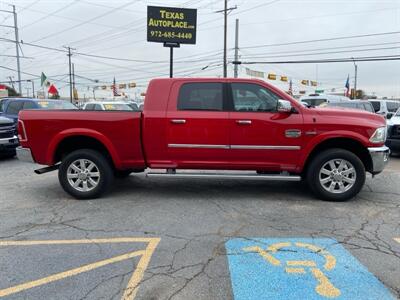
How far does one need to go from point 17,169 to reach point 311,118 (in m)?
7.32

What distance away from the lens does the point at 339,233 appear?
462 centimetres

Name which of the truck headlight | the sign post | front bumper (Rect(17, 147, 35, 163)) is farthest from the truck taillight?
the sign post

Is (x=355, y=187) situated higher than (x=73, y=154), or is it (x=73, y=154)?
(x=73, y=154)

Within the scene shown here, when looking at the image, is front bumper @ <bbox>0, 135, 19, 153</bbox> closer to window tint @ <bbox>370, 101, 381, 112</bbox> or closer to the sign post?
the sign post

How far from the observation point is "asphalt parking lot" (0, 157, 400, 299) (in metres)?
3.29

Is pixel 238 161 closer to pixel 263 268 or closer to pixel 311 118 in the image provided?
pixel 311 118

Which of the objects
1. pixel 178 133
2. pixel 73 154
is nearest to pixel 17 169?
pixel 73 154

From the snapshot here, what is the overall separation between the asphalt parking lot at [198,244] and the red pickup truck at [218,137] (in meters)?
0.45

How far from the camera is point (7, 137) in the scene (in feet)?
34.0

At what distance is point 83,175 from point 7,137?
5.49 m

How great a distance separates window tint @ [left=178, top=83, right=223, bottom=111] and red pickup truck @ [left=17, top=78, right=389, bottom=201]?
0.05 feet

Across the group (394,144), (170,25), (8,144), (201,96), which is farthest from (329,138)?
(170,25)

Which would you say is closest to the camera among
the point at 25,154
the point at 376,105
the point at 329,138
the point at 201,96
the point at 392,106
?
the point at 329,138

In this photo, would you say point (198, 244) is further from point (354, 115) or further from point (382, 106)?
point (382, 106)
